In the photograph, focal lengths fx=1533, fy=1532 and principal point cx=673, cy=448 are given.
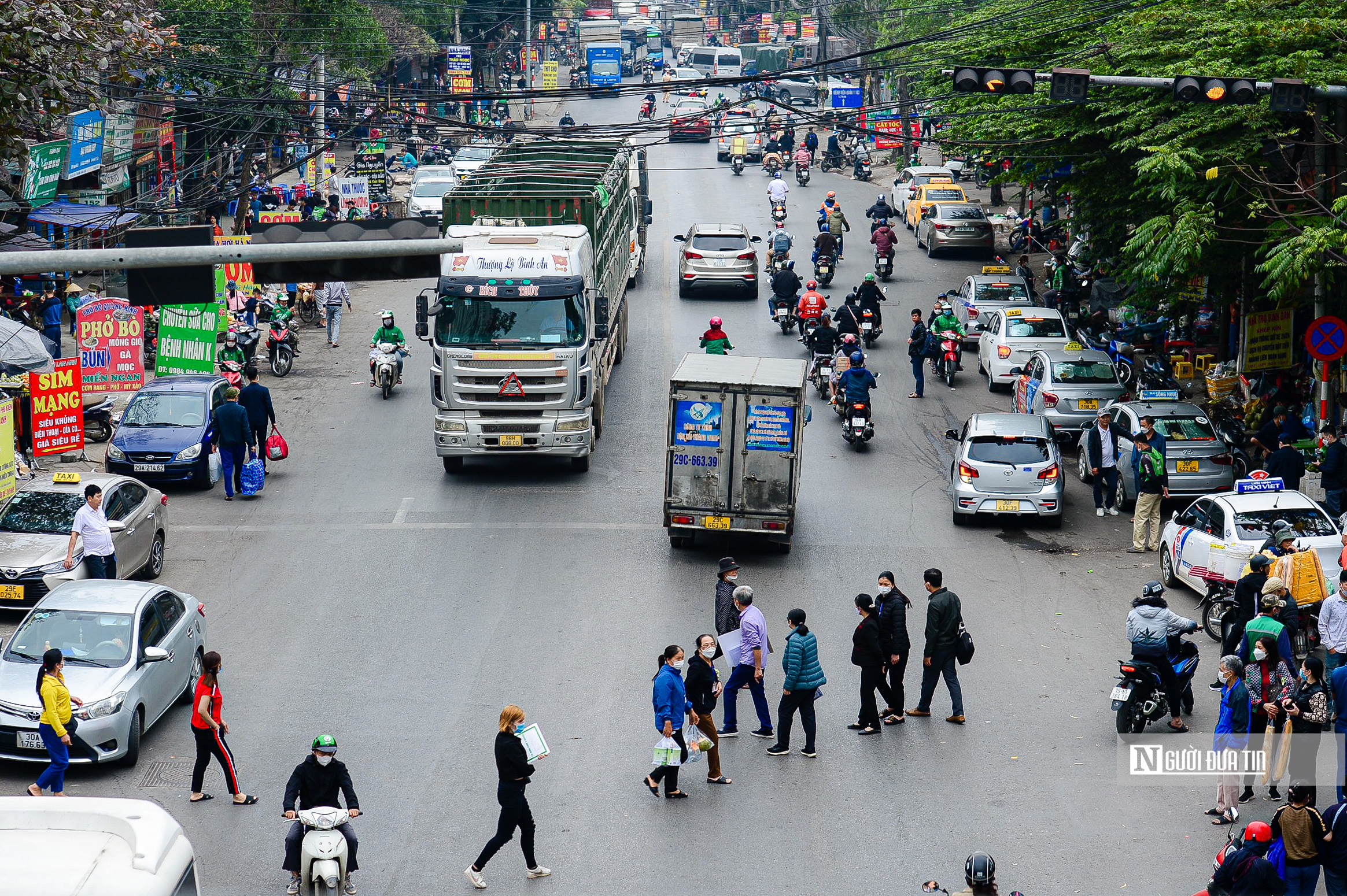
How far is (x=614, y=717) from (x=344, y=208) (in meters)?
38.8

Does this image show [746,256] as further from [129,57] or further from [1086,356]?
[129,57]

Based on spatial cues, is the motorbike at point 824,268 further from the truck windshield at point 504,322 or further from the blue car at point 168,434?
the blue car at point 168,434

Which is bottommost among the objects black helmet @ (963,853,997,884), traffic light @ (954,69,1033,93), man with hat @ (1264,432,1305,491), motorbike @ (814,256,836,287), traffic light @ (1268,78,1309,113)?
black helmet @ (963,853,997,884)

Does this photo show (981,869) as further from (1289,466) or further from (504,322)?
(504,322)

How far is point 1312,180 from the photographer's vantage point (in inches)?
978

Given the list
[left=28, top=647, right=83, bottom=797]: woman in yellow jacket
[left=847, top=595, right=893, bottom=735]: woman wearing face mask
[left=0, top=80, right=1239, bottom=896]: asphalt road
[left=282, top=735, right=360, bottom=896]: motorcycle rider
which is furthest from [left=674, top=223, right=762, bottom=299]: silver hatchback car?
[left=282, top=735, right=360, bottom=896]: motorcycle rider

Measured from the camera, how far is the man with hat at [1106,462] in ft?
75.3

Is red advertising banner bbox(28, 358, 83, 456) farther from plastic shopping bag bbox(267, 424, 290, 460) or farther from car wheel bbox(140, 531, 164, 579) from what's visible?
car wheel bbox(140, 531, 164, 579)

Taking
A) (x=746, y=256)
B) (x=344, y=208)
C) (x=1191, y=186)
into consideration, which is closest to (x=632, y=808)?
(x=1191, y=186)

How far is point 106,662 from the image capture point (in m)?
14.1

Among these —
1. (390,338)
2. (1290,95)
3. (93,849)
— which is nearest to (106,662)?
(93,849)

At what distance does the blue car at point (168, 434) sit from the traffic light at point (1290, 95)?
A: 15.0m

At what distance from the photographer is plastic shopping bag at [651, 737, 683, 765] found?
12.6m

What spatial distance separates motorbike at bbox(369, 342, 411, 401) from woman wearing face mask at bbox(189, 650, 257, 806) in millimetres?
17486
